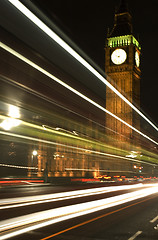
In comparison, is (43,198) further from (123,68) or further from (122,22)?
(122,22)

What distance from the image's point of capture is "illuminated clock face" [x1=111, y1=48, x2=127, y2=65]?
308 ft

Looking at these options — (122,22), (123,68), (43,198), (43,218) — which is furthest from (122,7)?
(43,218)

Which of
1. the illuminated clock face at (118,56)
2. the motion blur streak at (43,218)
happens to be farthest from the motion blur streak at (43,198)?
the illuminated clock face at (118,56)

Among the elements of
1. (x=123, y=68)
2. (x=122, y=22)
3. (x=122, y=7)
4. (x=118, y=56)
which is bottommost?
(x=123, y=68)

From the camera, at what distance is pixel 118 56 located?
312 ft

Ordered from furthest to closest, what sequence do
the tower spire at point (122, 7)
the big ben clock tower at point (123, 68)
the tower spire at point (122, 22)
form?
the tower spire at point (122, 7), the tower spire at point (122, 22), the big ben clock tower at point (123, 68)

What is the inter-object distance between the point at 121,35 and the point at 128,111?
80.5ft

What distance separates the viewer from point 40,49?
1692 cm

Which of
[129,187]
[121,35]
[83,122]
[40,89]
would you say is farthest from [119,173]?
[121,35]

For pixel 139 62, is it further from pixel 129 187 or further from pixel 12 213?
pixel 12 213

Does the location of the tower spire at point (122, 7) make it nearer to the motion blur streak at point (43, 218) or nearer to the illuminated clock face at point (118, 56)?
the illuminated clock face at point (118, 56)

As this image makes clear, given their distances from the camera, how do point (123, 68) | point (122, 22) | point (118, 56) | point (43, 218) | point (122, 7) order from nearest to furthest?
1. point (43, 218)
2. point (123, 68)
3. point (118, 56)
4. point (122, 22)
5. point (122, 7)

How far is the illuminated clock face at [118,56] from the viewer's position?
308 feet

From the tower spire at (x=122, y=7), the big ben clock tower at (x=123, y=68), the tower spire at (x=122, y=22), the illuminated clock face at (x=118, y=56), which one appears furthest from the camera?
the tower spire at (x=122, y=7)
